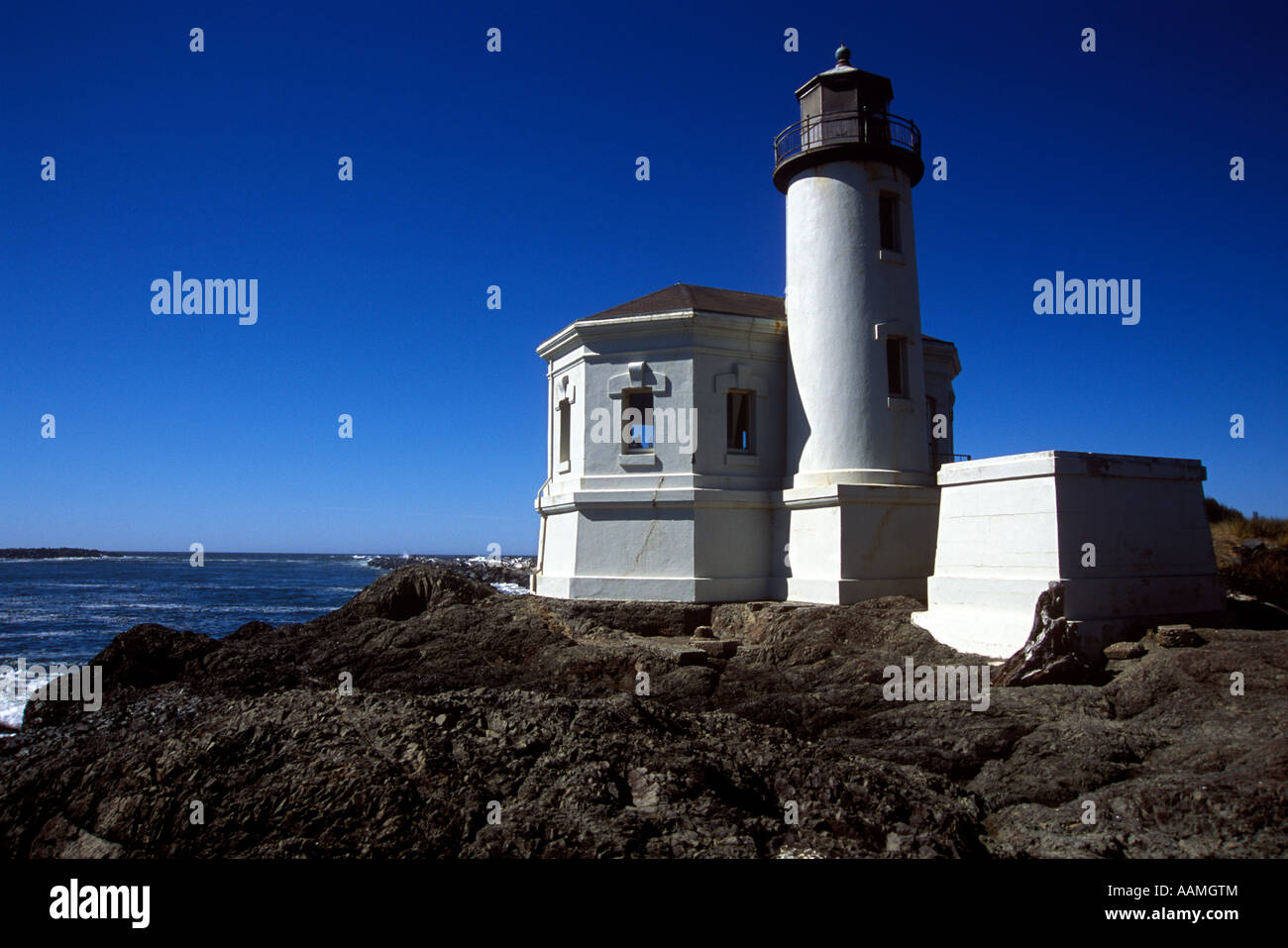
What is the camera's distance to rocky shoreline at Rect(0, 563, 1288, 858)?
5508mm

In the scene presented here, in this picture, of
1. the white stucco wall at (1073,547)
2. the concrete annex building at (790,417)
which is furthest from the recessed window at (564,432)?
the white stucco wall at (1073,547)

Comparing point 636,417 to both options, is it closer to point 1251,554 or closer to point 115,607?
point 1251,554

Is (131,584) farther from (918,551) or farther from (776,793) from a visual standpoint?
(776,793)

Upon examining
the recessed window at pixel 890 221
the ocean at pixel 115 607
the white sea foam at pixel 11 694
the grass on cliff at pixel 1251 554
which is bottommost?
the ocean at pixel 115 607

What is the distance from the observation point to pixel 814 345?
15.3 m

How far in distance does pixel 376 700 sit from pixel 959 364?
56.7 ft

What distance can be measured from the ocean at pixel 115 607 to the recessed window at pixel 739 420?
13319mm

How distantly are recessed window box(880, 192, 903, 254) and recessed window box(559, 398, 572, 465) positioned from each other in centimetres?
699

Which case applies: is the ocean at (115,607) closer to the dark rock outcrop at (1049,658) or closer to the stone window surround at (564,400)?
the stone window surround at (564,400)

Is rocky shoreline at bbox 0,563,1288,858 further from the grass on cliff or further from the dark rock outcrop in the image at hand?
the grass on cliff

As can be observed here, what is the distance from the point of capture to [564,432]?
17.7m

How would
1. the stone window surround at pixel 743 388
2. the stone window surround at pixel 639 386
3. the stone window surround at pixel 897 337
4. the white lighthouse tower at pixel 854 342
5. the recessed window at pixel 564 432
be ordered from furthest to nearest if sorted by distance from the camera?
the recessed window at pixel 564 432 → the stone window surround at pixel 743 388 → the stone window surround at pixel 639 386 → the stone window surround at pixel 897 337 → the white lighthouse tower at pixel 854 342

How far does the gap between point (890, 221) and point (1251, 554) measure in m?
11.6

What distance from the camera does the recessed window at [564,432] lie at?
1736 centimetres
